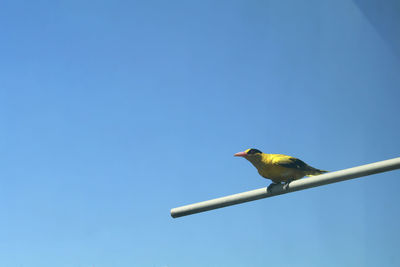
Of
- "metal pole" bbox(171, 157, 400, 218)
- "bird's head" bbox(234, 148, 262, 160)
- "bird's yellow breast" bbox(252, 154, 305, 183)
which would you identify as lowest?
"metal pole" bbox(171, 157, 400, 218)

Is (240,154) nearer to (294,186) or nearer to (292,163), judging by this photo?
(292,163)

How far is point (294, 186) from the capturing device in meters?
2.43

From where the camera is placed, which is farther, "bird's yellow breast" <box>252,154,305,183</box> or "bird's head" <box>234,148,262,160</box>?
"bird's head" <box>234,148,262,160</box>

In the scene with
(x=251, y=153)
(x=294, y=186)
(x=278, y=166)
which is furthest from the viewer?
(x=251, y=153)

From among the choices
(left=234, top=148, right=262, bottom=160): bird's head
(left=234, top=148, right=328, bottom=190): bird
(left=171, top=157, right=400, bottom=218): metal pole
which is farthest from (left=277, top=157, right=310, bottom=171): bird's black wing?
(left=171, top=157, right=400, bottom=218): metal pole

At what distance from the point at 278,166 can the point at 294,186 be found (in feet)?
3.12

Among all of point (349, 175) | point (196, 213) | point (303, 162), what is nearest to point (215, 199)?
point (196, 213)

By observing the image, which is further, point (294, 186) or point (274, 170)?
point (274, 170)

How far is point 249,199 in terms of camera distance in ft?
8.21

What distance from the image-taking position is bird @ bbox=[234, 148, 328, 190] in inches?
133

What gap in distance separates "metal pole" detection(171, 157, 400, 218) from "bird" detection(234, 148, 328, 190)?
0.75m

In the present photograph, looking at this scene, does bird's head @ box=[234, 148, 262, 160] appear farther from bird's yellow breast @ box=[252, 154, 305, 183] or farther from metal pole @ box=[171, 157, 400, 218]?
metal pole @ box=[171, 157, 400, 218]

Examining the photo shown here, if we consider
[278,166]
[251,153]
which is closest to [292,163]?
[278,166]

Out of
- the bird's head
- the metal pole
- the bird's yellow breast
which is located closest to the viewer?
the metal pole
